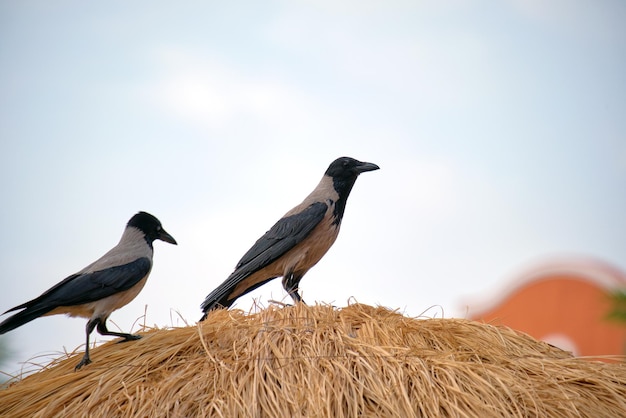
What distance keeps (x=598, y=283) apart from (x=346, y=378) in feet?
27.0

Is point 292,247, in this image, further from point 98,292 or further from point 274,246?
point 98,292

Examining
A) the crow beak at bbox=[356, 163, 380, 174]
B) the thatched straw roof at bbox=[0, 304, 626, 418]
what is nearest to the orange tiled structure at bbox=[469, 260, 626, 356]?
the crow beak at bbox=[356, 163, 380, 174]

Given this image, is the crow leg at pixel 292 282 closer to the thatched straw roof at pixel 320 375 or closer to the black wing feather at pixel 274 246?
the black wing feather at pixel 274 246

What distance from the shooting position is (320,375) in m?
3.56

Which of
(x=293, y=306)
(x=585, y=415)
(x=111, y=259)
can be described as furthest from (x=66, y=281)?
(x=585, y=415)

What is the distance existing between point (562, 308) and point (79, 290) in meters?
8.78

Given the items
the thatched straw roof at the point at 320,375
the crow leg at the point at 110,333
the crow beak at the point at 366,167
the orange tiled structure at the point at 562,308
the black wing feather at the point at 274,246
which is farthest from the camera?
the orange tiled structure at the point at 562,308

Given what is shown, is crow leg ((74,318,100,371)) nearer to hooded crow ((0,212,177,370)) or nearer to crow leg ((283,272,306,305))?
hooded crow ((0,212,177,370))

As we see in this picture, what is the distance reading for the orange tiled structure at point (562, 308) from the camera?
35.2 ft

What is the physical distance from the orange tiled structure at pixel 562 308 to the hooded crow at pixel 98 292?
7082mm

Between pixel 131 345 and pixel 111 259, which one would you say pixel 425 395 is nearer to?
pixel 131 345

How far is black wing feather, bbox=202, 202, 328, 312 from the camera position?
5555 mm

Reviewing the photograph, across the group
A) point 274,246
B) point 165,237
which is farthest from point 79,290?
point 274,246

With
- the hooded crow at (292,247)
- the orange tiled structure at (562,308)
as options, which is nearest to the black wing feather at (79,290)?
the hooded crow at (292,247)
